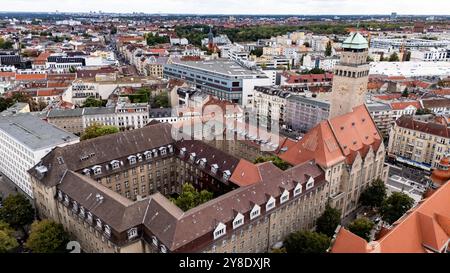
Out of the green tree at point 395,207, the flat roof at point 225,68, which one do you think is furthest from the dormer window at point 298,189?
the flat roof at point 225,68

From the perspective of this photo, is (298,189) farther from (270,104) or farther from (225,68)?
(225,68)

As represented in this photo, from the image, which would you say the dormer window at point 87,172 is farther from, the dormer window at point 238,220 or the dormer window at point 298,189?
the dormer window at point 298,189

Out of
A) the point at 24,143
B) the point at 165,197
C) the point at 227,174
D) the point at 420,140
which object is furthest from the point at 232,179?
the point at 420,140

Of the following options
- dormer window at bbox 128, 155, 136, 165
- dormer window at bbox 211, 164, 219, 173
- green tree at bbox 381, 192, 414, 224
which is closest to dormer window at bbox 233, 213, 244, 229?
dormer window at bbox 211, 164, 219, 173

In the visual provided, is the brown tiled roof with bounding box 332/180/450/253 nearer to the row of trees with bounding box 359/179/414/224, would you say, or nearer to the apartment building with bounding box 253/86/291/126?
the row of trees with bounding box 359/179/414/224

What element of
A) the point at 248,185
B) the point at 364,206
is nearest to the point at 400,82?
the point at 364,206
